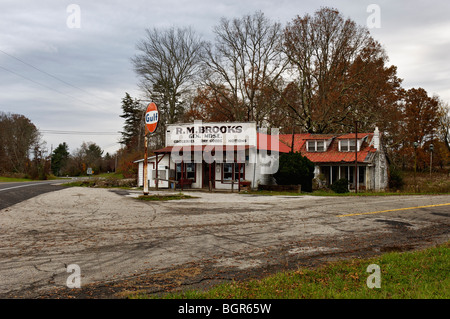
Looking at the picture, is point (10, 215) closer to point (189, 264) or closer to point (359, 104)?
point (189, 264)

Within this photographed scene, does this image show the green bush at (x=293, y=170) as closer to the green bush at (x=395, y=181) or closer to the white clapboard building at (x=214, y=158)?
the white clapboard building at (x=214, y=158)

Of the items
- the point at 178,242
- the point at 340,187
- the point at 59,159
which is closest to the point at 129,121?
the point at 59,159

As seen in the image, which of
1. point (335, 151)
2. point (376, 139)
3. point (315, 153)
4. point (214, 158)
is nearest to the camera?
point (214, 158)

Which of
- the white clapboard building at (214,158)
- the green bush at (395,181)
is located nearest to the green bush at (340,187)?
the white clapboard building at (214,158)

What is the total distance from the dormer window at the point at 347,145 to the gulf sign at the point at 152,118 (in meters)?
21.1

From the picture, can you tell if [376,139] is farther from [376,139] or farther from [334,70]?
[334,70]

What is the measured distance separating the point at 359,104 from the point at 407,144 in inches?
588

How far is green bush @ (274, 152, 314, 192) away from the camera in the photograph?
26322mm

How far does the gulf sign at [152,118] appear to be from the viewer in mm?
19450

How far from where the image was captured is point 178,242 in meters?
8.40

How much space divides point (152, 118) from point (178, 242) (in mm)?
12603

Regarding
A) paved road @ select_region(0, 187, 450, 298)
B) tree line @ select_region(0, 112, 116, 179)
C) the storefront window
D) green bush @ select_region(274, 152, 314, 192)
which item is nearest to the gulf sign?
paved road @ select_region(0, 187, 450, 298)

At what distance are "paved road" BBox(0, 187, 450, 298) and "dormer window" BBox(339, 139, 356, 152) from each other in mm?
18950
